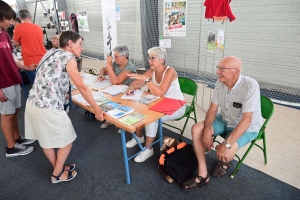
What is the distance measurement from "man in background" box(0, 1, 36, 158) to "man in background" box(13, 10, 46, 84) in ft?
3.64

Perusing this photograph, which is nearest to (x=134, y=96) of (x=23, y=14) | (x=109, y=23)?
(x=109, y=23)

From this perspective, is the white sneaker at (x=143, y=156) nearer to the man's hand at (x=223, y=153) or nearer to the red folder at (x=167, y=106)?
the red folder at (x=167, y=106)

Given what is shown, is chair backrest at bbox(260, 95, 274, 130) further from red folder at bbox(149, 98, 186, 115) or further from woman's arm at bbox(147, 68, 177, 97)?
woman's arm at bbox(147, 68, 177, 97)

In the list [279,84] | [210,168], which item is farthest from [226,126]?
[279,84]

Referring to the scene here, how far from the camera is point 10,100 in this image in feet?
6.93

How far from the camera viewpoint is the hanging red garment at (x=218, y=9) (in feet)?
8.10

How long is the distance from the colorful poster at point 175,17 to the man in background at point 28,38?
2388 millimetres

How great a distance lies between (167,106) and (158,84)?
0.48 m

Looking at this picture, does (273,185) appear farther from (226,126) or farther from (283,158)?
(226,126)

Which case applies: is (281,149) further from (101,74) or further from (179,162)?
(101,74)

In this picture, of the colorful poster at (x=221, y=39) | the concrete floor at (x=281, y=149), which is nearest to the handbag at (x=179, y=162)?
the concrete floor at (x=281, y=149)

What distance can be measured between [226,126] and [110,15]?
296 centimetres

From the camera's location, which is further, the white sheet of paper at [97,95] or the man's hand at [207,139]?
the white sheet of paper at [97,95]

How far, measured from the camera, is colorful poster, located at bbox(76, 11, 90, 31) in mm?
6516
